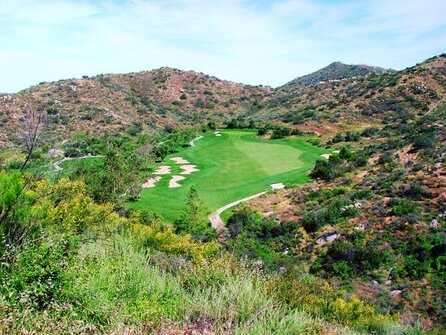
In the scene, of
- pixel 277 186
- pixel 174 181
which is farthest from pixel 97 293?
pixel 174 181

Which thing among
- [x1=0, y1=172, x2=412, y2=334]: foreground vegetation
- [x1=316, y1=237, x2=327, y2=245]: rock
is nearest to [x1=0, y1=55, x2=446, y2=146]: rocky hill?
[x1=316, y1=237, x2=327, y2=245]: rock

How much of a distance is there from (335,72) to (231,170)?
13431 centimetres

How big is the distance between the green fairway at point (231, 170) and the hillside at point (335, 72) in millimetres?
102833

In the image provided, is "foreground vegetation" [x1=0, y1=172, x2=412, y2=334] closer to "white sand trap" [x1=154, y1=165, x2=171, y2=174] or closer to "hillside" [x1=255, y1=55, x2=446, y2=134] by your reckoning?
"white sand trap" [x1=154, y1=165, x2=171, y2=174]

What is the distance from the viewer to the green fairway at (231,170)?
3466cm

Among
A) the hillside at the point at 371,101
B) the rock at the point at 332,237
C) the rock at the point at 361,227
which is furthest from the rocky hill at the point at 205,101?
the rock at the point at 361,227

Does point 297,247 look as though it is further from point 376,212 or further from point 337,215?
point 376,212

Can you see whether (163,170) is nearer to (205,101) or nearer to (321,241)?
(321,241)

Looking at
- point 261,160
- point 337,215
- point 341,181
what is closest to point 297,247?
point 337,215

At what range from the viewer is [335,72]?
163250mm

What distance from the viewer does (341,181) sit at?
34844 millimetres

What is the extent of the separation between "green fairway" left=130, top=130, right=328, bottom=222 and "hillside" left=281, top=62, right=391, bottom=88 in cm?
10283

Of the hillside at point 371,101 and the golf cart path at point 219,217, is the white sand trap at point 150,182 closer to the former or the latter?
the golf cart path at point 219,217

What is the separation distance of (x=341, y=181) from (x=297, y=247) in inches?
501
